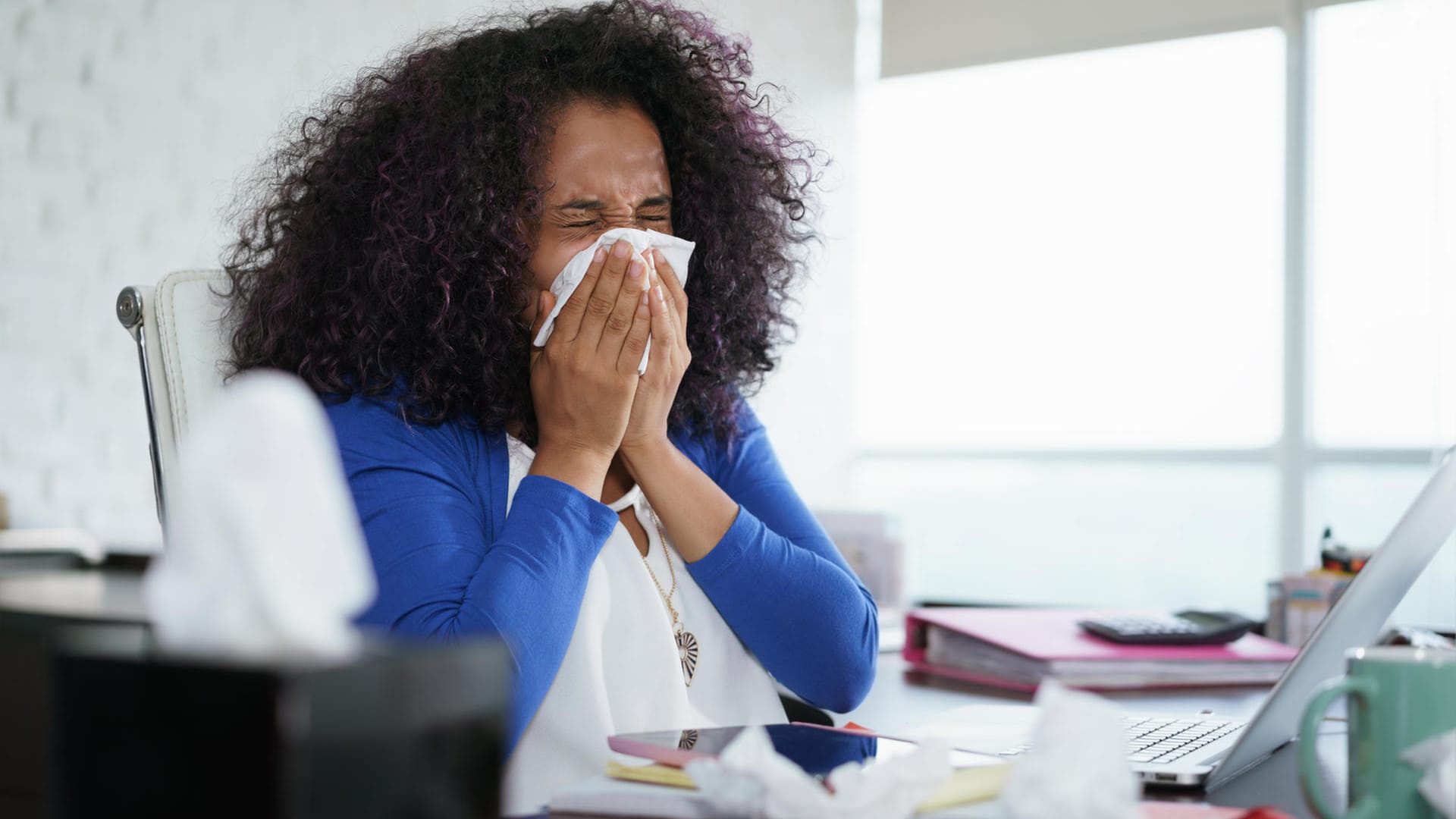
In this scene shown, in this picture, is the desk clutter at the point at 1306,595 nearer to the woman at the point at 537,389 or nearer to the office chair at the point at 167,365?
the woman at the point at 537,389

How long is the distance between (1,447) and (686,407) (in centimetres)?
140

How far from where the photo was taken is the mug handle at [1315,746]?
53cm

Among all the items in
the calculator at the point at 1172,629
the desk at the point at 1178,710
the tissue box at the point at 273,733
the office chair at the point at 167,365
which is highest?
the office chair at the point at 167,365

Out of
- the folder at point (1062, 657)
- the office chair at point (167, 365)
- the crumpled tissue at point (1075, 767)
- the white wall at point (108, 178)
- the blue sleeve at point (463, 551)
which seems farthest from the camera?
the white wall at point (108, 178)

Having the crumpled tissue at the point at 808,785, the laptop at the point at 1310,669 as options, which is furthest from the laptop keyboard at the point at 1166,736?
the crumpled tissue at the point at 808,785

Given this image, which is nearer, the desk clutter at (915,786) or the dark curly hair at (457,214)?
the desk clutter at (915,786)

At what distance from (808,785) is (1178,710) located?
81cm

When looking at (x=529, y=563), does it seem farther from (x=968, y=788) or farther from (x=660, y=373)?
(x=968, y=788)

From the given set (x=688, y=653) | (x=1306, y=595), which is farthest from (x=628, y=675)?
(x=1306, y=595)

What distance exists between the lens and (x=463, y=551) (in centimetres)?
107

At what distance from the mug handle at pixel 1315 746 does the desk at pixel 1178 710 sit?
0.21 meters

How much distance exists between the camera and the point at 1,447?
2127 millimetres

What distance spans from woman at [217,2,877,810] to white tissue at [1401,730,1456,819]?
0.66 m

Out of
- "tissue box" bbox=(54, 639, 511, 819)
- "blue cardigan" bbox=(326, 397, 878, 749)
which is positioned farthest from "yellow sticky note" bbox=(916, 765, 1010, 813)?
"blue cardigan" bbox=(326, 397, 878, 749)
